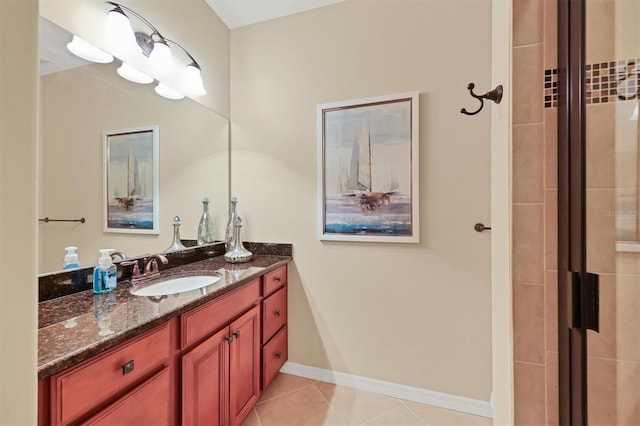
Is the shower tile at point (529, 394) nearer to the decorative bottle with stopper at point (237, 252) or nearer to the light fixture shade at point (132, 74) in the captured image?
the decorative bottle with stopper at point (237, 252)

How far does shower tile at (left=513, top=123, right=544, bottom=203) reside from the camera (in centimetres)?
76

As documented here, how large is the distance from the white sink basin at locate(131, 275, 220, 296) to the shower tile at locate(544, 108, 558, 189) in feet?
4.77

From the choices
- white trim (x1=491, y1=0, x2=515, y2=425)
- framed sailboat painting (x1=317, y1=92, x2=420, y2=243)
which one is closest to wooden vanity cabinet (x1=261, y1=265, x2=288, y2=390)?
framed sailboat painting (x1=317, y1=92, x2=420, y2=243)

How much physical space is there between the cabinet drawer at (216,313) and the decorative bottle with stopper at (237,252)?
0.30m

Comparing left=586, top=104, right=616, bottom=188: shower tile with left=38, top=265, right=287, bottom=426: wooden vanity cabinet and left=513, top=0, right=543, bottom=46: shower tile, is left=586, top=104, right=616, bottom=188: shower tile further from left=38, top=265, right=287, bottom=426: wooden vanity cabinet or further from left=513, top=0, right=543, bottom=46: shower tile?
left=38, top=265, right=287, bottom=426: wooden vanity cabinet

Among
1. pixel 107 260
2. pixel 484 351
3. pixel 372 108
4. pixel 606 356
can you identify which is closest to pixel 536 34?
pixel 606 356

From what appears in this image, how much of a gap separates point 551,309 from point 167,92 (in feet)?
6.94

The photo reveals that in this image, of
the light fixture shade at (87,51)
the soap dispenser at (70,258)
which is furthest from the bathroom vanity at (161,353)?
the light fixture shade at (87,51)

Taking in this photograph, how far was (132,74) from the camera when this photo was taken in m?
1.52

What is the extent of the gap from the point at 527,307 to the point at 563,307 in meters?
Result: 0.08

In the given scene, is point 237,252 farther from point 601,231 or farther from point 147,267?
point 601,231

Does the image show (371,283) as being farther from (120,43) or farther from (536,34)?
(120,43)

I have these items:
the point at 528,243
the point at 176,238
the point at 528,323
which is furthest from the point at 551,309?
the point at 176,238

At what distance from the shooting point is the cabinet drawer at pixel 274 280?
180 cm
